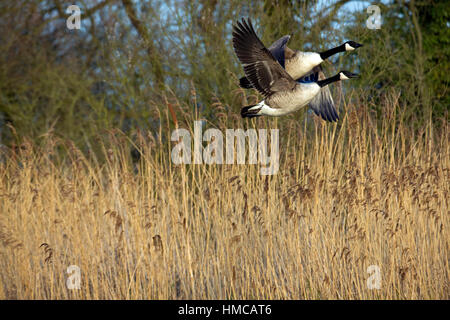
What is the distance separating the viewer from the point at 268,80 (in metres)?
2.22

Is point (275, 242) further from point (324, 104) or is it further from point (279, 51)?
point (279, 51)

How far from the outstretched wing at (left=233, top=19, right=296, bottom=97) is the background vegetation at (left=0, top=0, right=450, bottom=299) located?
39cm

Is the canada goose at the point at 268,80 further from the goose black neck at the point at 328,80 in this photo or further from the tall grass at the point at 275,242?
the tall grass at the point at 275,242

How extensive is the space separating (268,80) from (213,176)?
1730 mm

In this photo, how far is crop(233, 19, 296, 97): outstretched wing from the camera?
2.12m

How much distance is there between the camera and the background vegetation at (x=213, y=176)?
3.28m

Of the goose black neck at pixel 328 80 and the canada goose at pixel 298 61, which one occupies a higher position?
the canada goose at pixel 298 61

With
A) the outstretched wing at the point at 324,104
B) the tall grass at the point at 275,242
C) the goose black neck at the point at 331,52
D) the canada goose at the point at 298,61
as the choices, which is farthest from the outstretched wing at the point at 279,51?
the tall grass at the point at 275,242

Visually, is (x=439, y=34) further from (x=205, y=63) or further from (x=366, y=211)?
(x=366, y=211)

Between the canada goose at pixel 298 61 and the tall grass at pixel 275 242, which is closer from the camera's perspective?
the canada goose at pixel 298 61

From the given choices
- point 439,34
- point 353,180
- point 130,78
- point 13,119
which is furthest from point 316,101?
point 13,119

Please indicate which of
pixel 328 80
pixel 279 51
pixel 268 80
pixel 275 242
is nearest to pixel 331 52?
pixel 328 80

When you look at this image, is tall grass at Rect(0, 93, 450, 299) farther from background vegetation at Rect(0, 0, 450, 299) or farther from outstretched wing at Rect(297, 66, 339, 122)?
outstretched wing at Rect(297, 66, 339, 122)

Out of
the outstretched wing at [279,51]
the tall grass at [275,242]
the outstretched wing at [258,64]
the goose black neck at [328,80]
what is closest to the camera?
the goose black neck at [328,80]
